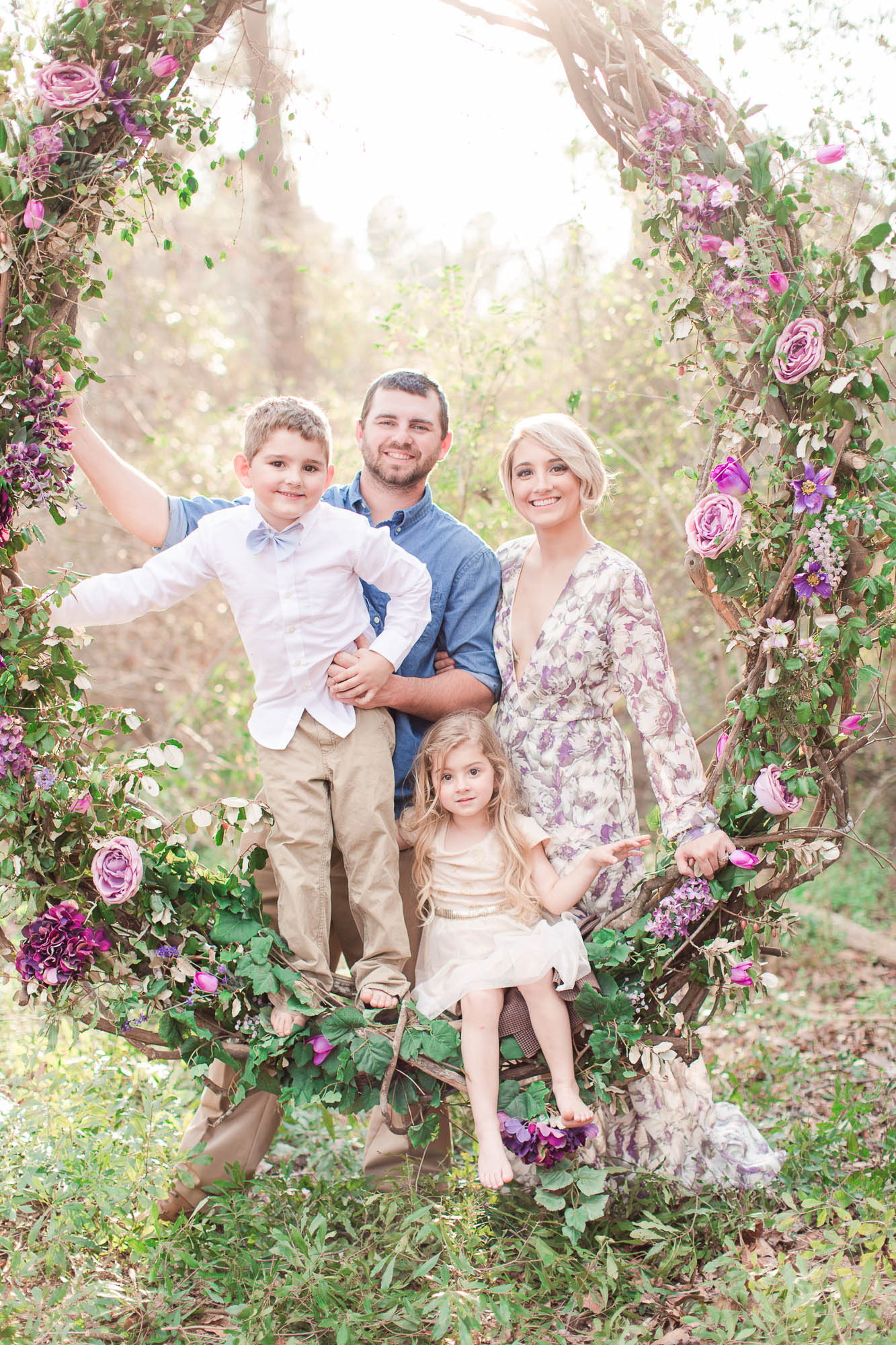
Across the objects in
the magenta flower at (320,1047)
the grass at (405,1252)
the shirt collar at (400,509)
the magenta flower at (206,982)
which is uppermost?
the shirt collar at (400,509)

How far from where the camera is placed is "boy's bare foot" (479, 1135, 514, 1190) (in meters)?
2.30

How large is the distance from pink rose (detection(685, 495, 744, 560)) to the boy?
685 mm

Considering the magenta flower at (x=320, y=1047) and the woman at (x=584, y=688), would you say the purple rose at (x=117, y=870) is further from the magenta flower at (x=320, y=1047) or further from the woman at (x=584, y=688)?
the woman at (x=584, y=688)

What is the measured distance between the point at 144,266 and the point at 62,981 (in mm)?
9163

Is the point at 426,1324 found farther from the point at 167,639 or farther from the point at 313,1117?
the point at 167,639

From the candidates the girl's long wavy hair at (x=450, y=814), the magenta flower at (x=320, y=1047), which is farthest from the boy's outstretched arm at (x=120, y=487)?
the magenta flower at (x=320, y=1047)

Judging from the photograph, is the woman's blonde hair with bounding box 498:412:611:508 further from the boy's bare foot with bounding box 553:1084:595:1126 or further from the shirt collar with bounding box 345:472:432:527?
the boy's bare foot with bounding box 553:1084:595:1126

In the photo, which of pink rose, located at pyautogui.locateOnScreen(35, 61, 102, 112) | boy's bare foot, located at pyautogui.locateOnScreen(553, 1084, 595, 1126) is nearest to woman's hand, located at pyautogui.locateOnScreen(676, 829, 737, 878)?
boy's bare foot, located at pyautogui.locateOnScreen(553, 1084, 595, 1126)

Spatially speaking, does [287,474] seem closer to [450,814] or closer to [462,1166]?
[450,814]

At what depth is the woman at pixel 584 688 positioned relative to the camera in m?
2.57

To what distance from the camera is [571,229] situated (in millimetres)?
4281

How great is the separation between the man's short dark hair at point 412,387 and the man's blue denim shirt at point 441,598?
0.82ft

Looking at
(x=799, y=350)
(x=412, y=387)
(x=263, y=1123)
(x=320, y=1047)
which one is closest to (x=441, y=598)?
(x=412, y=387)

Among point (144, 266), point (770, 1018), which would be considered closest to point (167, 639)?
point (144, 266)
